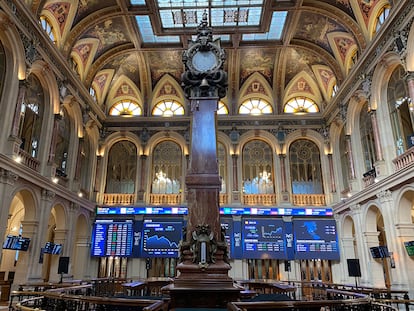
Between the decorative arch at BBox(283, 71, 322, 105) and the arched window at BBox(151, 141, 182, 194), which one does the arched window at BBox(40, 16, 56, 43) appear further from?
the decorative arch at BBox(283, 71, 322, 105)

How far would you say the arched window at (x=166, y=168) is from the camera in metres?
21.5

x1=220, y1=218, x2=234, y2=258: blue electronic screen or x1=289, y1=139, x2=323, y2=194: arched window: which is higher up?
x1=289, y1=139, x2=323, y2=194: arched window

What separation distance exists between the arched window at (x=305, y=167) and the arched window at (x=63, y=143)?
1340 centimetres

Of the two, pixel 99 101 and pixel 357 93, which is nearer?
pixel 357 93

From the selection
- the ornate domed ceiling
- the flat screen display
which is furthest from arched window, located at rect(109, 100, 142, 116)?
the flat screen display

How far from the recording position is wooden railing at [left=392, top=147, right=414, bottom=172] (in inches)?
476

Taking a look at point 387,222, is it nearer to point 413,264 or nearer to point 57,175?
point 413,264

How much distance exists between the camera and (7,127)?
1198 centimetres

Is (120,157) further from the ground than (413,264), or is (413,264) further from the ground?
(120,157)

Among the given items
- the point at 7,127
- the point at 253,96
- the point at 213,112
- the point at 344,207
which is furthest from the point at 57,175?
the point at 344,207

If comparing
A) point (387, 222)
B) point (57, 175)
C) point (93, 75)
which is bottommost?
point (387, 222)

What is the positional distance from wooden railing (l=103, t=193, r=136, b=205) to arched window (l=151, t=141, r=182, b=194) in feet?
4.60

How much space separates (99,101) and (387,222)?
58.4ft

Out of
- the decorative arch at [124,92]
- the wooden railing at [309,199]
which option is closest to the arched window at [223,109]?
the decorative arch at [124,92]
